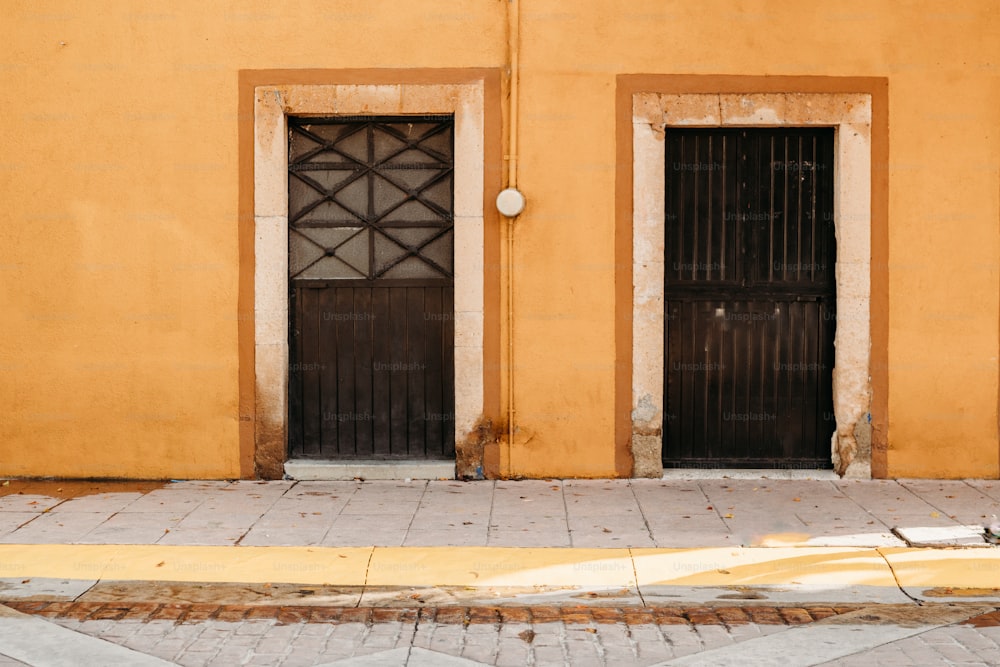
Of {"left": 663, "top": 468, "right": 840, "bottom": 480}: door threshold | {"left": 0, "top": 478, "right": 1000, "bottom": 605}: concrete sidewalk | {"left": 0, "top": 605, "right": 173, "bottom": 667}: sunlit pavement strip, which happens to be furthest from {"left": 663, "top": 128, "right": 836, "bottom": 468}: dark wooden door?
{"left": 0, "top": 605, "right": 173, "bottom": 667}: sunlit pavement strip

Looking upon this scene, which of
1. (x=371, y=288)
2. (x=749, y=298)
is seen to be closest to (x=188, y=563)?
(x=371, y=288)

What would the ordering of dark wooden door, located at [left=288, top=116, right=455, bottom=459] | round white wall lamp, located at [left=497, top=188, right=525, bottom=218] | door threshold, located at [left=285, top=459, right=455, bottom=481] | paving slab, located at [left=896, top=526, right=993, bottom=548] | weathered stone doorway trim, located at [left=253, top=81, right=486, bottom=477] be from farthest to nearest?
dark wooden door, located at [left=288, top=116, right=455, bottom=459] < door threshold, located at [left=285, top=459, right=455, bottom=481] < weathered stone doorway trim, located at [left=253, top=81, right=486, bottom=477] < round white wall lamp, located at [left=497, top=188, right=525, bottom=218] < paving slab, located at [left=896, top=526, right=993, bottom=548]

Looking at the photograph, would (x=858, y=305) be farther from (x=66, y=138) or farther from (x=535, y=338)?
(x=66, y=138)

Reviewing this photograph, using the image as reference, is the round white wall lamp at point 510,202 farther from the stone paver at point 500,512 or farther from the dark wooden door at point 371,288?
the stone paver at point 500,512

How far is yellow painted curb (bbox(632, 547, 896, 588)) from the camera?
594 cm

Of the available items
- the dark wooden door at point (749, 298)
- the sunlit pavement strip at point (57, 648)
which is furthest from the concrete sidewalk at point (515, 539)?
the sunlit pavement strip at point (57, 648)

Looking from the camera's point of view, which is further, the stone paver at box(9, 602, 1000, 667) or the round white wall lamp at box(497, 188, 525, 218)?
the round white wall lamp at box(497, 188, 525, 218)

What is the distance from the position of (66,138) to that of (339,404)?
3.04m

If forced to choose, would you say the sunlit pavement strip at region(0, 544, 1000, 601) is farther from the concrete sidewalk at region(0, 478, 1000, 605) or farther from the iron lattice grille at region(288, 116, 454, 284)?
the iron lattice grille at region(288, 116, 454, 284)

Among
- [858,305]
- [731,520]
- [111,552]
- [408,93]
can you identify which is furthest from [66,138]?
[858,305]

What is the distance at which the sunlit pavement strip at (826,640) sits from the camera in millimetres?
4797

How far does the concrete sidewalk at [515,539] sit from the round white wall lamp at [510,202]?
7.03 feet

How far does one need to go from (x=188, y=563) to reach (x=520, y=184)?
386 cm

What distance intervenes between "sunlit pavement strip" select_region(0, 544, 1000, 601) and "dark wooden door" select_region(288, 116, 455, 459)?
228 centimetres
